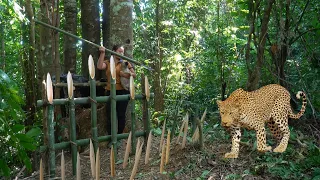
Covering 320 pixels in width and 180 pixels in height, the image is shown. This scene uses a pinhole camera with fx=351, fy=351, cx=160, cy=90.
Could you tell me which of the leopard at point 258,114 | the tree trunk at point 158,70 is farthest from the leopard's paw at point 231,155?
the tree trunk at point 158,70

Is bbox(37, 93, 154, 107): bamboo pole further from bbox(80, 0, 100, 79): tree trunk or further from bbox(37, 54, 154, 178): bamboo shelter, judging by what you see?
bbox(80, 0, 100, 79): tree trunk

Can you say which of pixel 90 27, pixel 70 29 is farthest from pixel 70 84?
pixel 70 29

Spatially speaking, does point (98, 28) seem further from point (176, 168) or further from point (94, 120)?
point (176, 168)

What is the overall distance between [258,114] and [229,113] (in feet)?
1.15

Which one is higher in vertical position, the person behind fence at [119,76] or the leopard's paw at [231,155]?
the person behind fence at [119,76]

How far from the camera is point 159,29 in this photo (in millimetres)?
9711

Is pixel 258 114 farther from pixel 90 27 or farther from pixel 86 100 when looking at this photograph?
pixel 90 27

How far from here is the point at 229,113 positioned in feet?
12.8

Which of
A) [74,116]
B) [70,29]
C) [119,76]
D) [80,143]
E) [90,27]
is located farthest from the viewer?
[70,29]

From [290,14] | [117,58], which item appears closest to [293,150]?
[290,14]

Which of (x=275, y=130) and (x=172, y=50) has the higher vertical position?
(x=172, y=50)

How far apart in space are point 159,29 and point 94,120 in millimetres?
5453

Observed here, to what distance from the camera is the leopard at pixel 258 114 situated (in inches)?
154

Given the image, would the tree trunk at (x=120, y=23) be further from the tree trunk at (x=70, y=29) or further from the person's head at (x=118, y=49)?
the tree trunk at (x=70, y=29)
